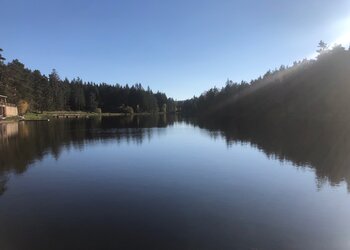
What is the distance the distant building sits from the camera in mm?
98156

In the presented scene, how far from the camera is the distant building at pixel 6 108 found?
98.2 metres

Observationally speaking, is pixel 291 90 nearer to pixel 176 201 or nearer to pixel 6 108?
pixel 6 108

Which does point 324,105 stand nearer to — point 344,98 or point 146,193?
point 344,98

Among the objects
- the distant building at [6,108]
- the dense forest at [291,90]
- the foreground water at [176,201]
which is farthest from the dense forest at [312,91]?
the distant building at [6,108]

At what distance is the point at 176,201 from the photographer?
19.6 meters

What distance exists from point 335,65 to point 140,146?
74.1 meters

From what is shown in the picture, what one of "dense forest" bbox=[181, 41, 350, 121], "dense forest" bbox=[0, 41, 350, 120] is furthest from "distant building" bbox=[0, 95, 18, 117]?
"dense forest" bbox=[181, 41, 350, 121]

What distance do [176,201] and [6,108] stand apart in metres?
95.6

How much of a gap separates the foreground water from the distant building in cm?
6879

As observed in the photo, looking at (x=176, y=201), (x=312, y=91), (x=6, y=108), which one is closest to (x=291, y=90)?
(x=312, y=91)

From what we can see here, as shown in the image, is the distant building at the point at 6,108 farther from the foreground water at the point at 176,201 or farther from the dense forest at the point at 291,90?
the foreground water at the point at 176,201

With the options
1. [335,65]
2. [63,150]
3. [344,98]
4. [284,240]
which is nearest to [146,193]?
[284,240]

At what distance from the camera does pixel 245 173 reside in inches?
1091

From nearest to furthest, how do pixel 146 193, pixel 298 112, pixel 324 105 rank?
pixel 146 193, pixel 324 105, pixel 298 112
